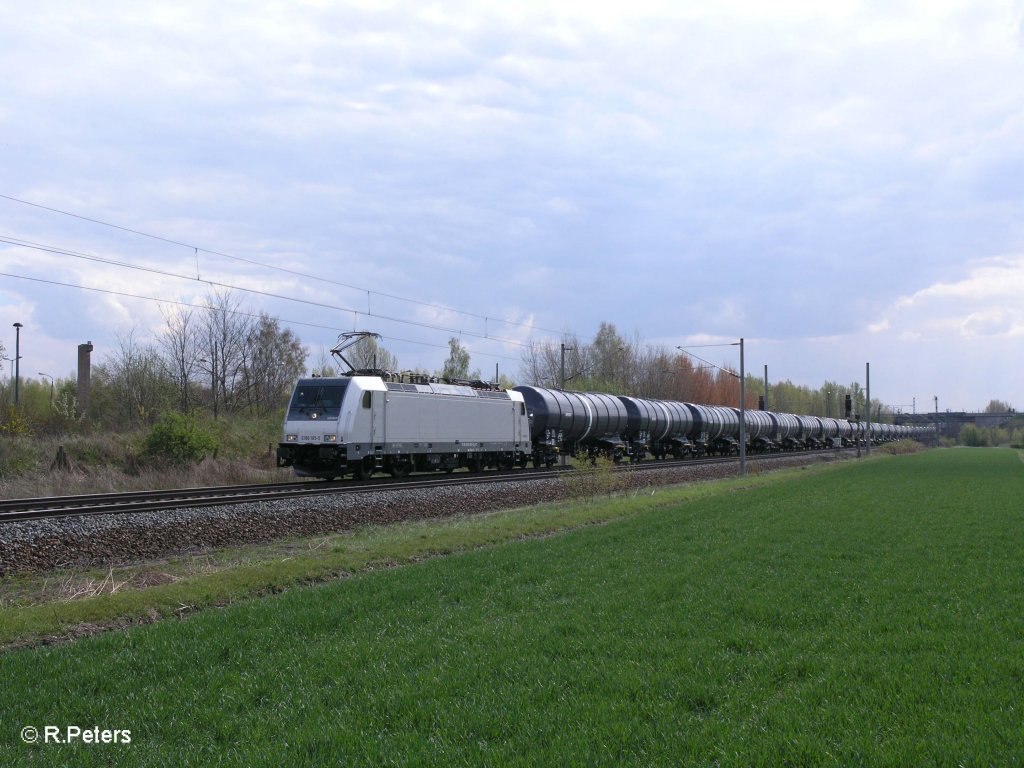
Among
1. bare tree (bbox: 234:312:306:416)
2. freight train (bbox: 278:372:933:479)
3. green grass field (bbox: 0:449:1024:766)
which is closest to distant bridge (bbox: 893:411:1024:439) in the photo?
freight train (bbox: 278:372:933:479)

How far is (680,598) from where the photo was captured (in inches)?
376

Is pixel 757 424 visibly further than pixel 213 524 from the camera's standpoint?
Yes

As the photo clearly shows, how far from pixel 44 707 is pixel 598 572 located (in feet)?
23.8

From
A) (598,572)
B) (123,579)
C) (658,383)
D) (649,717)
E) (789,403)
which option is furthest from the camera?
(789,403)

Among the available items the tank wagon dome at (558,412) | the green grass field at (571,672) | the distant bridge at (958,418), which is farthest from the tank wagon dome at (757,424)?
the distant bridge at (958,418)

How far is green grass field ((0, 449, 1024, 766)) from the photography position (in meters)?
5.19

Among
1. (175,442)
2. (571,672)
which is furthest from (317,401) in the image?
(571,672)

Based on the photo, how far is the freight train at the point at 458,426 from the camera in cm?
2594

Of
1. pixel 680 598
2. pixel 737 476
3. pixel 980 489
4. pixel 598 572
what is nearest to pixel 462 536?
pixel 598 572

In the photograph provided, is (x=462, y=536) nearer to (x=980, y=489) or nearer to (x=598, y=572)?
(x=598, y=572)

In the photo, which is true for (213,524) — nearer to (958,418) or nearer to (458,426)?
(458,426)

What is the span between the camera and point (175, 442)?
29906 mm

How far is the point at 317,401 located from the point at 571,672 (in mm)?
20592

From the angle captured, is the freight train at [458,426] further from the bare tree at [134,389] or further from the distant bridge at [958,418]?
the distant bridge at [958,418]
